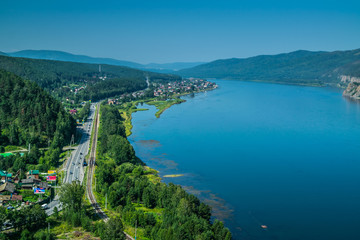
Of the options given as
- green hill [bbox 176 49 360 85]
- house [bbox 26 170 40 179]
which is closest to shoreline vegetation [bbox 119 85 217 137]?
A: house [bbox 26 170 40 179]

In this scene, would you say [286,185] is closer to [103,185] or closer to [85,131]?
[103,185]

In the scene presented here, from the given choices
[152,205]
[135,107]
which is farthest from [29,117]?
[135,107]

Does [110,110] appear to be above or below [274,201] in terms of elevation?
above

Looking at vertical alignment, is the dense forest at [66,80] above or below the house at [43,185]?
above

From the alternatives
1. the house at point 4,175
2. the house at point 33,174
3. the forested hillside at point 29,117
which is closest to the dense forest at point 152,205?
the house at point 33,174

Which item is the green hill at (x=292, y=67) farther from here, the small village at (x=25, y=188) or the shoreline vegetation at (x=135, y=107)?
the small village at (x=25, y=188)

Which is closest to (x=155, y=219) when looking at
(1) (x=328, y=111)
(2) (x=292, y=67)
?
(1) (x=328, y=111)
